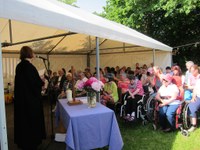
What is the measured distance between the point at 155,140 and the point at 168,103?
71cm

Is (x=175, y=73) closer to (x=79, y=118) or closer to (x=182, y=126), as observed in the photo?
(x=182, y=126)

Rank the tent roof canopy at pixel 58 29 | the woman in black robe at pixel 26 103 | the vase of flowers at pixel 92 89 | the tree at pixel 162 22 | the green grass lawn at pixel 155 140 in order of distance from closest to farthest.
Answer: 1. the tent roof canopy at pixel 58 29
2. the woman in black robe at pixel 26 103
3. the vase of flowers at pixel 92 89
4. the green grass lawn at pixel 155 140
5. the tree at pixel 162 22

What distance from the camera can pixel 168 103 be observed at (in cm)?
397

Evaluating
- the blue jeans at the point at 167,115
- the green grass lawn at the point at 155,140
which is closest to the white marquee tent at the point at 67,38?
the blue jeans at the point at 167,115

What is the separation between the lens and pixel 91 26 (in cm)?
293

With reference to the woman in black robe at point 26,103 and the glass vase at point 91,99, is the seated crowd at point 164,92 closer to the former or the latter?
the glass vase at point 91,99

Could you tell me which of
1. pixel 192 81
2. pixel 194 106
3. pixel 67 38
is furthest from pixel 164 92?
pixel 67 38

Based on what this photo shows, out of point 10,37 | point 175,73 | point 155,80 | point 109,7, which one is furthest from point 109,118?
point 109,7

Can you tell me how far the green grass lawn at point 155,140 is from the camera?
3.42 metres

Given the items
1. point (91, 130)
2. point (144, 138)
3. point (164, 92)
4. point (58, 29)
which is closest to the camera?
point (58, 29)

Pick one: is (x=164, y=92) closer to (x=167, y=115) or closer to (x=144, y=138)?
(x=167, y=115)

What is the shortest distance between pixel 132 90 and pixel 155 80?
3.04 feet

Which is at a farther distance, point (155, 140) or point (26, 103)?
point (155, 140)

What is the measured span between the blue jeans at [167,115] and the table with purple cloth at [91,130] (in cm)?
152
